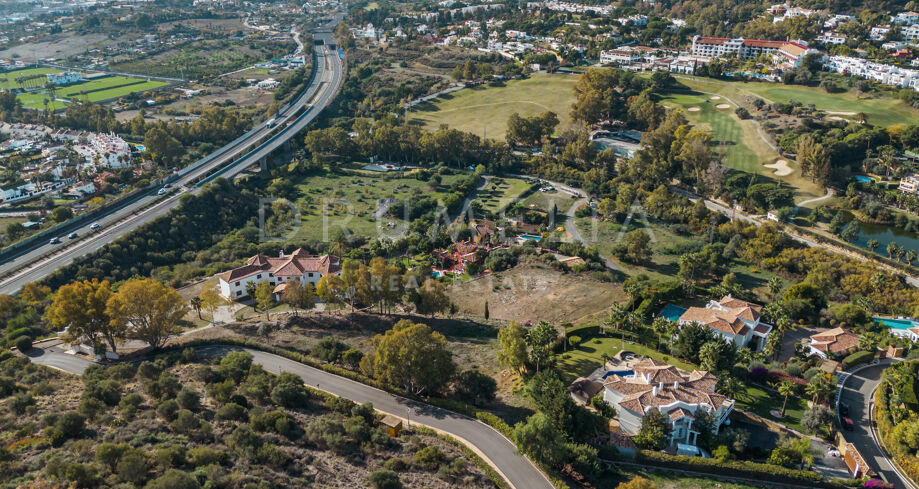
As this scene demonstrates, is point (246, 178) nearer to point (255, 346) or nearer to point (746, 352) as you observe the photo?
point (255, 346)

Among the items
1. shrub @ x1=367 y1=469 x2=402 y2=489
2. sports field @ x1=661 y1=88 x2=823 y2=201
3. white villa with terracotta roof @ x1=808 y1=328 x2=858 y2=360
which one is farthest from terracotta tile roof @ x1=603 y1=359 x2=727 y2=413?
sports field @ x1=661 y1=88 x2=823 y2=201

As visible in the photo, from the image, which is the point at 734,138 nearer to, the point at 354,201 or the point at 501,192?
the point at 501,192

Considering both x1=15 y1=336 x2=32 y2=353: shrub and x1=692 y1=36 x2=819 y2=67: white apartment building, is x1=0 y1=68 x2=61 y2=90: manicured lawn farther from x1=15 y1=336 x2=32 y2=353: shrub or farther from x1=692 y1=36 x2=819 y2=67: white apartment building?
x1=692 y1=36 x2=819 y2=67: white apartment building

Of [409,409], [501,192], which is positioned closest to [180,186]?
[501,192]

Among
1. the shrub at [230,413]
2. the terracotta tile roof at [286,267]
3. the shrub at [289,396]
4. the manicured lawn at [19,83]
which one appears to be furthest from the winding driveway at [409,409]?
the manicured lawn at [19,83]

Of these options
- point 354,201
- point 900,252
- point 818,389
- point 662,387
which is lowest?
point 900,252

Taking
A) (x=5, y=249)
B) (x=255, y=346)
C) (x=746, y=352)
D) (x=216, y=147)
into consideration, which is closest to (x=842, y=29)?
(x=746, y=352)
